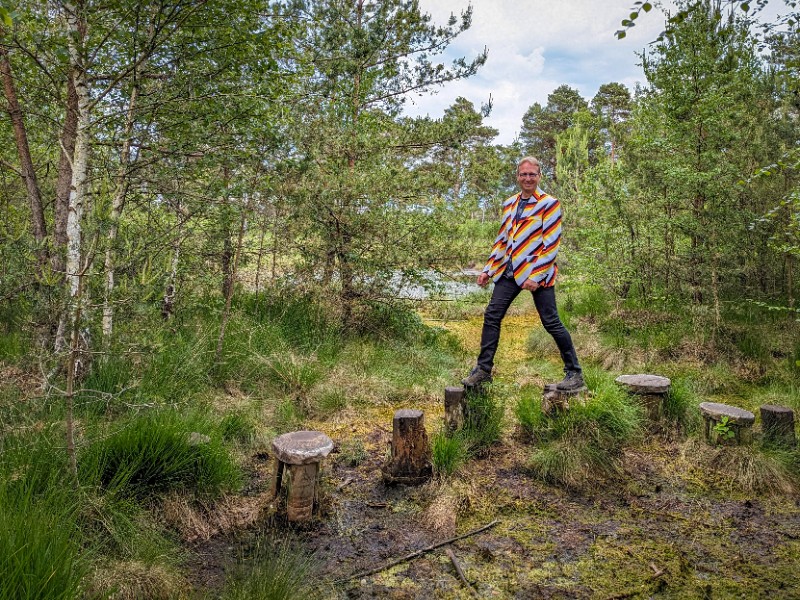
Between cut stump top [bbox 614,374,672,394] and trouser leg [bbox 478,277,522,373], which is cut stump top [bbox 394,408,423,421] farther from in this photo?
cut stump top [bbox 614,374,672,394]

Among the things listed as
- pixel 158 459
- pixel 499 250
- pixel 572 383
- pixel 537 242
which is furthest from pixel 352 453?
pixel 537 242

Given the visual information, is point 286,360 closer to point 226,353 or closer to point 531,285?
point 226,353

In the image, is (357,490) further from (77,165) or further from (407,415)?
(77,165)

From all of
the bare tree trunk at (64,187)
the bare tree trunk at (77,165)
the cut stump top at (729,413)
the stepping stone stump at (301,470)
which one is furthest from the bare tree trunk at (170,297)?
the cut stump top at (729,413)

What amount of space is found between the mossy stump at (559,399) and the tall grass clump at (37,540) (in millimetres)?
3269

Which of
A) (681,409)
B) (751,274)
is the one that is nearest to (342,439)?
(681,409)

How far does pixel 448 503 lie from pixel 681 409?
2.72 m

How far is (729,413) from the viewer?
3752 mm

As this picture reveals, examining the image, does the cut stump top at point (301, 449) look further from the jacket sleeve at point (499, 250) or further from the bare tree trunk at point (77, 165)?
the jacket sleeve at point (499, 250)

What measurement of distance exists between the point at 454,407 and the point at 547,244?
5.34 ft

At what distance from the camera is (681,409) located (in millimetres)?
4395

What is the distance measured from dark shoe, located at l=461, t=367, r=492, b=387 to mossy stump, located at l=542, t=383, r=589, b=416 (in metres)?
0.53

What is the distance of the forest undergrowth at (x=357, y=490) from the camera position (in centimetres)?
231

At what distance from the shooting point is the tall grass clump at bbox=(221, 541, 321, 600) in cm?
209
